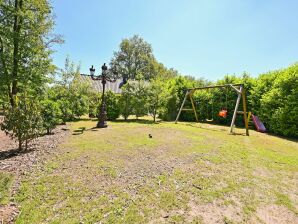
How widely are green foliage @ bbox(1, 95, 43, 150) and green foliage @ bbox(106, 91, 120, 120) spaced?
35.1 feet

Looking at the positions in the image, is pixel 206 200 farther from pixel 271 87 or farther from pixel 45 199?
pixel 271 87

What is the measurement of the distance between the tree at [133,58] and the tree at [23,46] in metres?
35.8

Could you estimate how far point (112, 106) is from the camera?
18.1 metres

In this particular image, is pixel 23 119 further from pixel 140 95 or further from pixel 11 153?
pixel 140 95

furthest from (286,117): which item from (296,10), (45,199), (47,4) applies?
(47,4)

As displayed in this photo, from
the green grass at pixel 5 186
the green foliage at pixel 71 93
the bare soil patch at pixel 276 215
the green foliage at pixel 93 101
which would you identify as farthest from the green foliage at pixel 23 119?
the green foliage at pixel 93 101

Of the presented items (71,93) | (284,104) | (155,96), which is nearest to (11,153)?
(71,93)

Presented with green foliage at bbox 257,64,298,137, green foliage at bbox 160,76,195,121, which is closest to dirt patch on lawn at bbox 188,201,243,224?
green foliage at bbox 257,64,298,137

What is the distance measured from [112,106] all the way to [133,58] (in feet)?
113

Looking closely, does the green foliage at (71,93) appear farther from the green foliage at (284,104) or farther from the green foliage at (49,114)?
the green foliage at (284,104)

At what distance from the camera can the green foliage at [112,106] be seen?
18031 mm

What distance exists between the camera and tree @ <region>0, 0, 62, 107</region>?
1231cm

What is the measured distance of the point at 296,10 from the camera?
33.8 feet

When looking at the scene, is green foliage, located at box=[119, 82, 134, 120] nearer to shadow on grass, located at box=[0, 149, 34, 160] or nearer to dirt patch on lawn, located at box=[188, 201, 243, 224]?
shadow on grass, located at box=[0, 149, 34, 160]
